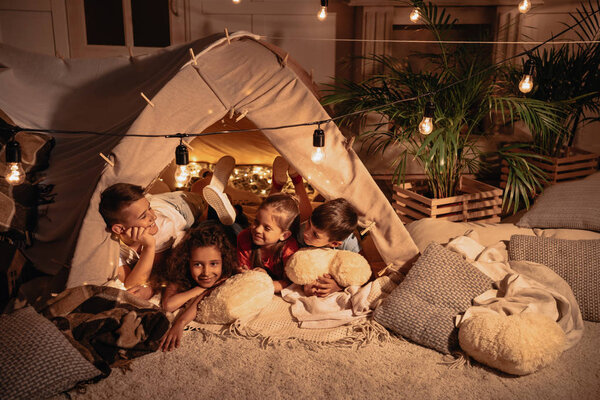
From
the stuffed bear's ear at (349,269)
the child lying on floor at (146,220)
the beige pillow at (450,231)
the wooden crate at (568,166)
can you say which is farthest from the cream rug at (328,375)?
the wooden crate at (568,166)

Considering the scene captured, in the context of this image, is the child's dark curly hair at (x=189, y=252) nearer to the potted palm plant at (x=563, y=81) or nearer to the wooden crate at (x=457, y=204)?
the wooden crate at (x=457, y=204)

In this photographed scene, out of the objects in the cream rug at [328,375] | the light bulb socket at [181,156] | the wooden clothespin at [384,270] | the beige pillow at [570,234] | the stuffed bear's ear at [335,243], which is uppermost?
the light bulb socket at [181,156]

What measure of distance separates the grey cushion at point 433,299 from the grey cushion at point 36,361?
111 centimetres

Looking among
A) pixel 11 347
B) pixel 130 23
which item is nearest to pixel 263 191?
pixel 11 347

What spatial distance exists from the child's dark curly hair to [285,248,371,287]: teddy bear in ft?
0.85

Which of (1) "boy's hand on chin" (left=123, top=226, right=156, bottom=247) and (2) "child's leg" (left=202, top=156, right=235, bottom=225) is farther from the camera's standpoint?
(2) "child's leg" (left=202, top=156, right=235, bottom=225)

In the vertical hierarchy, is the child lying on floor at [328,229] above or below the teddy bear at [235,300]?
above

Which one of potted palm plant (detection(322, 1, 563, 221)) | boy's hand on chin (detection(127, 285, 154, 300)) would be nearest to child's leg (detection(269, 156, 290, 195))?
potted palm plant (detection(322, 1, 563, 221))

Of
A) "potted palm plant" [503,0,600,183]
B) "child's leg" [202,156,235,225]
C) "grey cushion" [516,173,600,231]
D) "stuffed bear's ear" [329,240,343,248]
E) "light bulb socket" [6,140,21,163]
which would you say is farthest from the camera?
"potted palm plant" [503,0,600,183]

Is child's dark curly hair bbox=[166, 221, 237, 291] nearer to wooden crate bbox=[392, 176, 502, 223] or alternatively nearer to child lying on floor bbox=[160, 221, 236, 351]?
child lying on floor bbox=[160, 221, 236, 351]

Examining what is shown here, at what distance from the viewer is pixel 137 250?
2359 millimetres

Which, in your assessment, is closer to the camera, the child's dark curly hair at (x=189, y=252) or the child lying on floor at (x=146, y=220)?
the child lying on floor at (x=146, y=220)

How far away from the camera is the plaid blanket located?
1.87 meters

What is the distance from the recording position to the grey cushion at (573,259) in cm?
214
